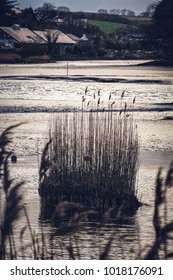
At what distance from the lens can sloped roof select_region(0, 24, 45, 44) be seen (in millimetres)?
41812

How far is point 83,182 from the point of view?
9984mm

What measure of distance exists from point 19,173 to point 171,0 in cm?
3914

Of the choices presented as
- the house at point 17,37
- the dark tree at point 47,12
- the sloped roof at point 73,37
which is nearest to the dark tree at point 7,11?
the dark tree at point 47,12

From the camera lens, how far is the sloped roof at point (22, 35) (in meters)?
41.8

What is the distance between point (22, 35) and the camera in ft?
150

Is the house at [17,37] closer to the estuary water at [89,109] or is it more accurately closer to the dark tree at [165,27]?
the estuary water at [89,109]

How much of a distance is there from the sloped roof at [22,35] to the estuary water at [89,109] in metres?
3.37

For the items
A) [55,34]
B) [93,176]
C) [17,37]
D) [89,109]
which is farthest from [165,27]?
[93,176]

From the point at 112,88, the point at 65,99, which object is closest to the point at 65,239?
the point at 65,99

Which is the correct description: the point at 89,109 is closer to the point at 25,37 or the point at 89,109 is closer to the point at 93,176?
the point at 93,176

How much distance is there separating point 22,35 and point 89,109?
24.4m
